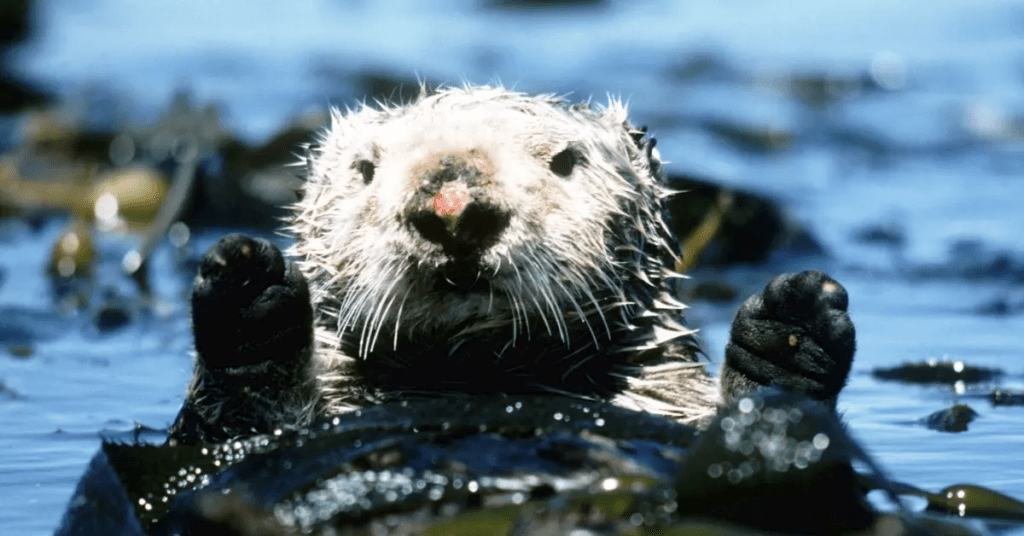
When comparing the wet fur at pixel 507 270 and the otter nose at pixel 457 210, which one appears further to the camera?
the wet fur at pixel 507 270

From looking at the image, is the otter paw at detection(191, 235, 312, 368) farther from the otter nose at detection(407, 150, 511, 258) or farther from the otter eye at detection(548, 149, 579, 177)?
the otter eye at detection(548, 149, 579, 177)

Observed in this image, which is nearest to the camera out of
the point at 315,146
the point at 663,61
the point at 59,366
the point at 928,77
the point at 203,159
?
the point at 315,146

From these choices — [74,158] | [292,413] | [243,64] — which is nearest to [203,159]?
[74,158]

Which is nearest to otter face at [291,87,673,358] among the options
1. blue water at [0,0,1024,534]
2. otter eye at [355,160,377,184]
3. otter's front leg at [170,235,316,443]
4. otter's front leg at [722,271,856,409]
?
Answer: otter eye at [355,160,377,184]

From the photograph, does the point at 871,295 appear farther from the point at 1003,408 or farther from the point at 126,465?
the point at 126,465

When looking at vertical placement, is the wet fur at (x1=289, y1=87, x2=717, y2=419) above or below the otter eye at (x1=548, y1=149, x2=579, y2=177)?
below

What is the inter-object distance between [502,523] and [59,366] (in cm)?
382

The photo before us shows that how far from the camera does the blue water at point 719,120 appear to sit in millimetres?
5684

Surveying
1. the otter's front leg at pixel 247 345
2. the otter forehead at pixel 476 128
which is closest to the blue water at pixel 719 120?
the otter's front leg at pixel 247 345

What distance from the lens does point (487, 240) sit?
3.95m

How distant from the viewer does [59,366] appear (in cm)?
655

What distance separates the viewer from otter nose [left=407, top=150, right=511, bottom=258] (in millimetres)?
3875

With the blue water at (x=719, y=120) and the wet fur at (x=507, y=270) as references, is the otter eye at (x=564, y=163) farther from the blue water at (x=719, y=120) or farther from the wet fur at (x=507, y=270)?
the blue water at (x=719, y=120)

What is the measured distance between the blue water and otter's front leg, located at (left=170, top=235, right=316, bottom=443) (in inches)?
23.2
